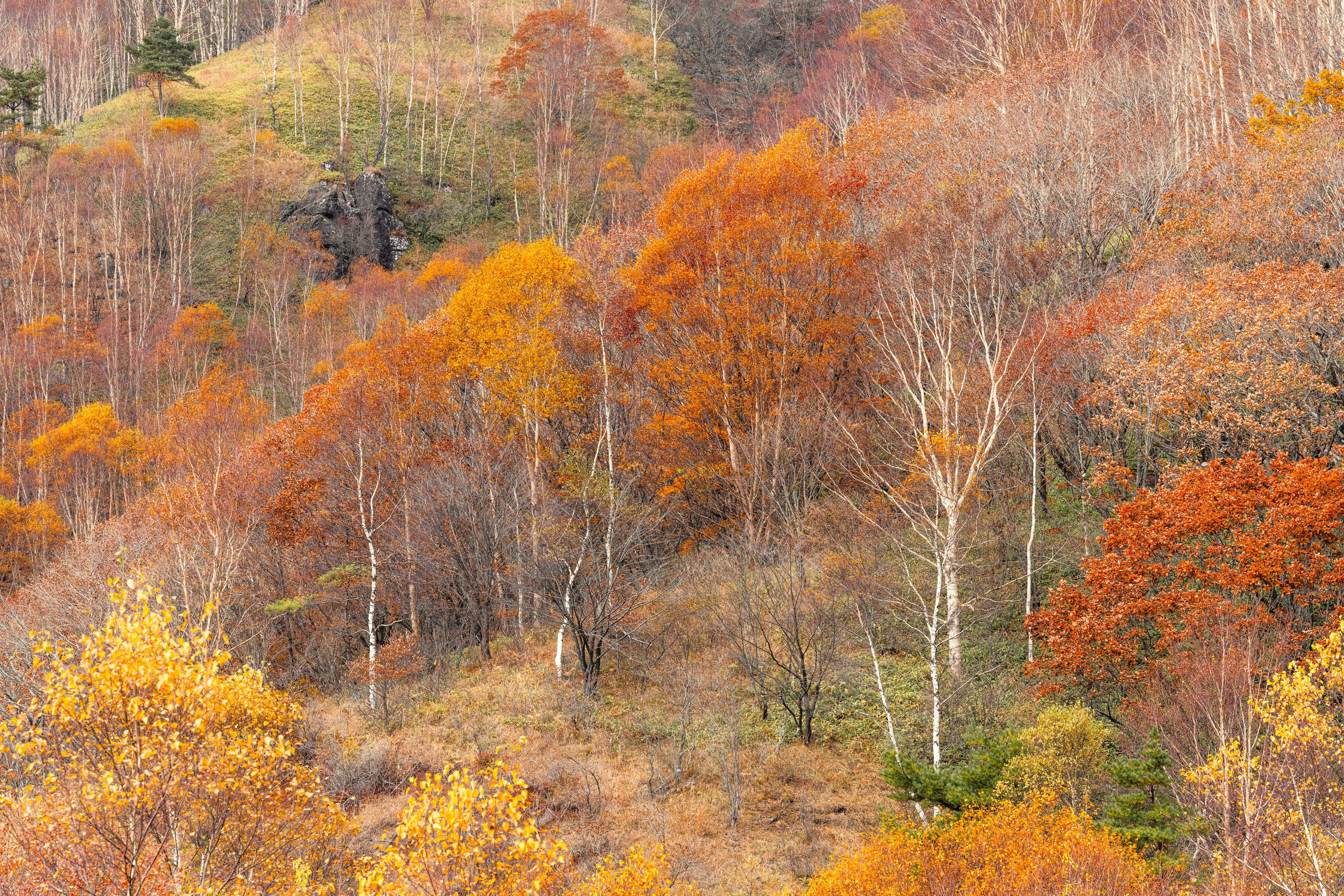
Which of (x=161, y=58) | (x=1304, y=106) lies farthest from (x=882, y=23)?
(x=161, y=58)

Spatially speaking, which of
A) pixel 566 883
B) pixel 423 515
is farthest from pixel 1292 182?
pixel 423 515

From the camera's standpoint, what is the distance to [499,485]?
89.2ft

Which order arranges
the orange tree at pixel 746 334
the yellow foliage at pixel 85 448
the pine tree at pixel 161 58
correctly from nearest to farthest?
1. the orange tree at pixel 746 334
2. the yellow foliage at pixel 85 448
3. the pine tree at pixel 161 58

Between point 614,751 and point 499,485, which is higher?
point 499,485

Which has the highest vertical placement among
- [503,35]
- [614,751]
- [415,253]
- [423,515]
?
[503,35]

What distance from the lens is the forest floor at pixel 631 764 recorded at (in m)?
15.2

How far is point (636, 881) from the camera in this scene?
10703 millimetres

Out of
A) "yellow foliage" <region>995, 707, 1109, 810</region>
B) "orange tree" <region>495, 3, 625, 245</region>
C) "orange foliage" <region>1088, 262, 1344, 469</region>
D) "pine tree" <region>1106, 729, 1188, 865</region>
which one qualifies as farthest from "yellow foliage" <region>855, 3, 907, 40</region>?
"pine tree" <region>1106, 729, 1188, 865</region>

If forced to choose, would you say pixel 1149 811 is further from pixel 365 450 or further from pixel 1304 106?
pixel 365 450

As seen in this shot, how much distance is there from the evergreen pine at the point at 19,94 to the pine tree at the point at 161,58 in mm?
6651

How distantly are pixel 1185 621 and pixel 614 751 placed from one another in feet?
36.8

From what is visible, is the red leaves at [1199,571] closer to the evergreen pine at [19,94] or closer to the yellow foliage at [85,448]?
the yellow foliage at [85,448]

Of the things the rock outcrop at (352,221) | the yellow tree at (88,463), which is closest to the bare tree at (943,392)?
the yellow tree at (88,463)

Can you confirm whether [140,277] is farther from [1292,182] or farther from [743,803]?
[1292,182]
